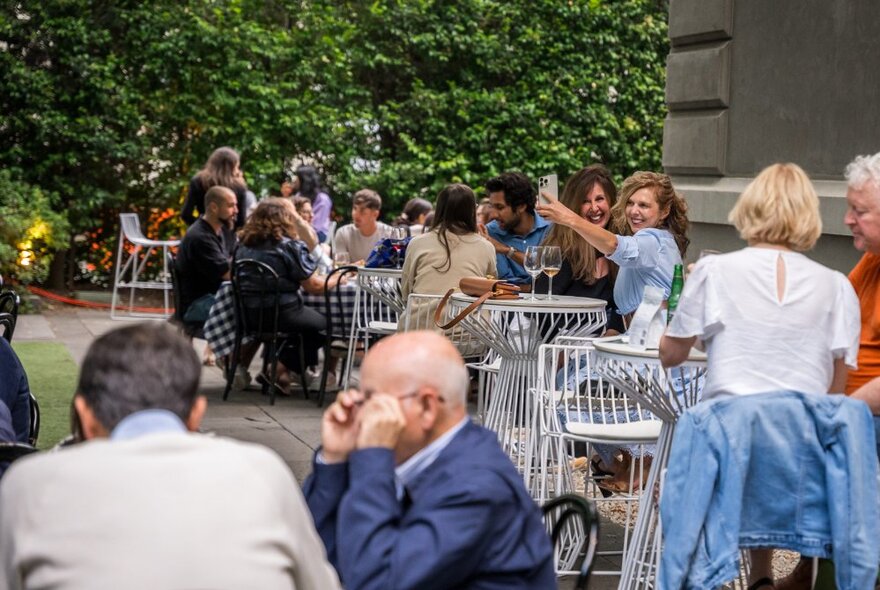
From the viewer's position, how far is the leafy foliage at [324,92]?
1816cm

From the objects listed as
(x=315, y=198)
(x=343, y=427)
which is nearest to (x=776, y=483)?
(x=343, y=427)

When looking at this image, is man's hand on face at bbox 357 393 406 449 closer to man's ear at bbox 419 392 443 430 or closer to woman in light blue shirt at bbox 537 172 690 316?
man's ear at bbox 419 392 443 430

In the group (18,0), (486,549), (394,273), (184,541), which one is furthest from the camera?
(18,0)

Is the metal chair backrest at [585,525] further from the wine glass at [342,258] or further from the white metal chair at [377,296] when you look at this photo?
the wine glass at [342,258]

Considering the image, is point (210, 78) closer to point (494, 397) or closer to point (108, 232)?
point (108, 232)

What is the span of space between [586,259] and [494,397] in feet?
3.07

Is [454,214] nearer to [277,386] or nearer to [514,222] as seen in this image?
[514,222]

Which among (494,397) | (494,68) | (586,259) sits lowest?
(494,397)

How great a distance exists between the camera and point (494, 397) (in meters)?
6.55

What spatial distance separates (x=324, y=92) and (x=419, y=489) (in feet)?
56.1

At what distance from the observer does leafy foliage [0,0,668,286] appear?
59.6 feet

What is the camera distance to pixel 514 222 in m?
8.36

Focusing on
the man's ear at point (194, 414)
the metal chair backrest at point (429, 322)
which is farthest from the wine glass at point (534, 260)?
the man's ear at point (194, 414)

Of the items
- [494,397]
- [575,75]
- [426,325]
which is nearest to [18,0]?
[575,75]
